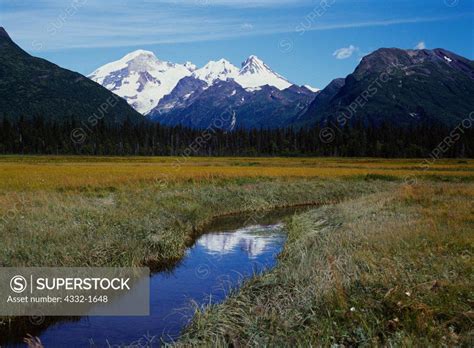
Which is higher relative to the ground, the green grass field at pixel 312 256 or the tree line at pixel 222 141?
the tree line at pixel 222 141

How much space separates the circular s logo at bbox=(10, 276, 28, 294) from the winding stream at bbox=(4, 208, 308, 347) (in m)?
1.47

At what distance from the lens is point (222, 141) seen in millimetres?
168000

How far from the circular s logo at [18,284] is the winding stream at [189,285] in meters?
1.47

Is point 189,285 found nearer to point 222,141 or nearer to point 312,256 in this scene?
point 312,256

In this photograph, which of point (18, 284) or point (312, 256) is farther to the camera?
point (312, 256)

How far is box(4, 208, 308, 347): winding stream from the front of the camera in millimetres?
12008

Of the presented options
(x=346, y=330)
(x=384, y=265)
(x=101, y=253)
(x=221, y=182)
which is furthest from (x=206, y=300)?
(x=221, y=182)

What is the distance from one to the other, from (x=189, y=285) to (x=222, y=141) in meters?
152

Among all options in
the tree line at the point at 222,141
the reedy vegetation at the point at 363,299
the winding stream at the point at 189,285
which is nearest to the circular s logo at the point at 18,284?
the winding stream at the point at 189,285

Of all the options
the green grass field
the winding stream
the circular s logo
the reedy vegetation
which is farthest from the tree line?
the circular s logo

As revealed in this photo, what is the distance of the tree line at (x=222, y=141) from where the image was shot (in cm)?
13625

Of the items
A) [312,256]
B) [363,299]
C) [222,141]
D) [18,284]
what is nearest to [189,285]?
[312,256]

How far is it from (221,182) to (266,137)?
415 feet

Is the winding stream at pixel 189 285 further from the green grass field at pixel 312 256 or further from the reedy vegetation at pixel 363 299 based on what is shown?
the reedy vegetation at pixel 363 299
